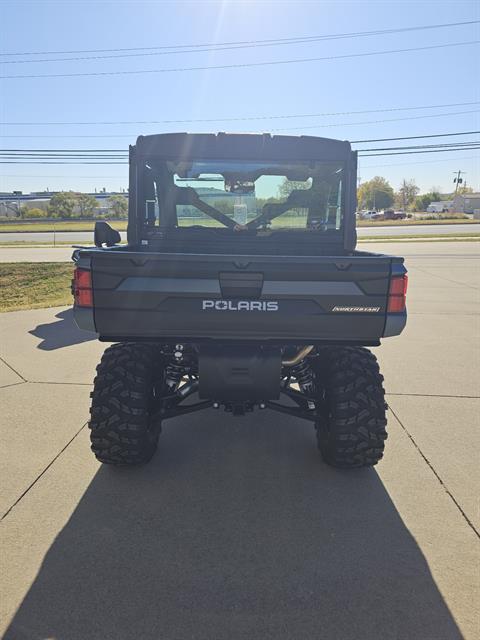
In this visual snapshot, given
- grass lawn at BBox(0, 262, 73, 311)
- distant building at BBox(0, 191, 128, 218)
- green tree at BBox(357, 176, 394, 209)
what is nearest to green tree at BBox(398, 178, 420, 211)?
green tree at BBox(357, 176, 394, 209)

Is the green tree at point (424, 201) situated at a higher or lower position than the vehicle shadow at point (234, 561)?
higher

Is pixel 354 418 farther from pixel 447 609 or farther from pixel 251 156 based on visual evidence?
pixel 251 156

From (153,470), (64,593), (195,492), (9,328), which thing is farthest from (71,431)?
(9,328)

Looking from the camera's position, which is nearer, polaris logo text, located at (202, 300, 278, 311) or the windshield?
polaris logo text, located at (202, 300, 278, 311)

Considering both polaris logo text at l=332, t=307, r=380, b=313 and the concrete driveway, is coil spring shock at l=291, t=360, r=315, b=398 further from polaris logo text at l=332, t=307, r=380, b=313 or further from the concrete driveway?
polaris logo text at l=332, t=307, r=380, b=313

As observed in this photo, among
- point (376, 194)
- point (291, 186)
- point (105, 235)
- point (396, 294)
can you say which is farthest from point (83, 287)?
point (376, 194)

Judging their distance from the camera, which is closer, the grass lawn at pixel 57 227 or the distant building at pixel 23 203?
the grass lawn at pixel 57 227

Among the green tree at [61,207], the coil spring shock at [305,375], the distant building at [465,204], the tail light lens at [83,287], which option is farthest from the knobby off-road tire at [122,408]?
the distant building at [465,204]

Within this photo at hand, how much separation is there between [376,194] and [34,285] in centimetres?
11016

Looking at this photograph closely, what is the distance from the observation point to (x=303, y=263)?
2.57 metres

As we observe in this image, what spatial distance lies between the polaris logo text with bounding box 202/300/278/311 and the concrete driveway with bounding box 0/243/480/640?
1239 mm

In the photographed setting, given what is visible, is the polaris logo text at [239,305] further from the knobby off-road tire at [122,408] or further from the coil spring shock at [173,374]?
the coil spring shock at [173,374]

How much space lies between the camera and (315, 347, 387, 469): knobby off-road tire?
2.95 meters

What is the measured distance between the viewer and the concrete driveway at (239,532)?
2004 mm
